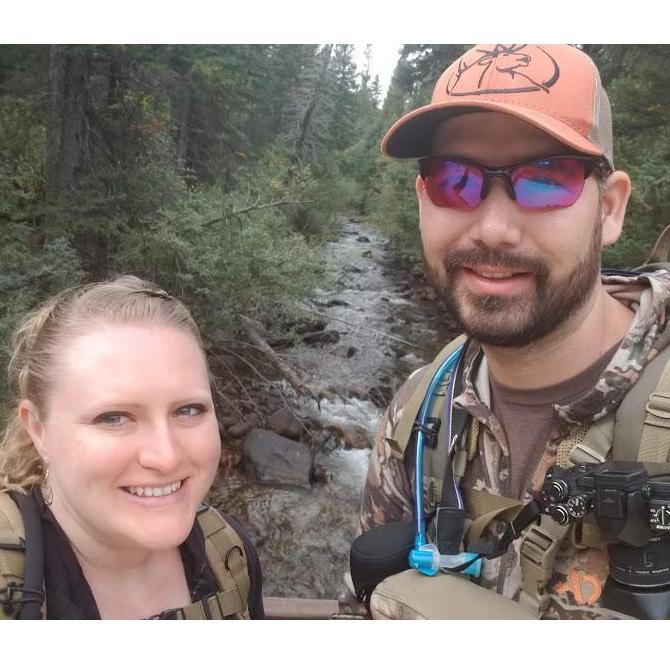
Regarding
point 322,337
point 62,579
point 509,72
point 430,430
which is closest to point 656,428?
point 430,430

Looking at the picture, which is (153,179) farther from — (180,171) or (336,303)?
(336,303)

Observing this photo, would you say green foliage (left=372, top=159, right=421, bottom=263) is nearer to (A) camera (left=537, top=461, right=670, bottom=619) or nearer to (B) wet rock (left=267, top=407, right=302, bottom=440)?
(B) wet rock (left=267, top=407, right=302, bottom=440)

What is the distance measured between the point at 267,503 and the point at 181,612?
345 cm


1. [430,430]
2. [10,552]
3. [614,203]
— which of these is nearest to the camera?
[10,552]

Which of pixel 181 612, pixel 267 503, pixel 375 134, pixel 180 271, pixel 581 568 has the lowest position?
pixel 267 503

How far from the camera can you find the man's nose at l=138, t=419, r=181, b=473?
35.7 inches

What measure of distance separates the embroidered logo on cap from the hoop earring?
113cm

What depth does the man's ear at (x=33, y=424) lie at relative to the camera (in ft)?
3.26

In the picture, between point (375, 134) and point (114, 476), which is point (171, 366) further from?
point (375, 134)

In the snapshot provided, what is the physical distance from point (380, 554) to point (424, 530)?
0.11 metres

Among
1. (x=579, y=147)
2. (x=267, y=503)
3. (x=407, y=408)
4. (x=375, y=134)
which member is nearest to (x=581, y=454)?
(x=407, y=408)

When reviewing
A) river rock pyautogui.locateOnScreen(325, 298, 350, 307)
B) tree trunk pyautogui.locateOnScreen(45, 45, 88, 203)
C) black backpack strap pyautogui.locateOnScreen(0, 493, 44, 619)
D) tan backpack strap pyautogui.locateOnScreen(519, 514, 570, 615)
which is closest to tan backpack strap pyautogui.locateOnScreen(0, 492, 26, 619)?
black backpack strap pyautogui.locateOnScreen(0, 493, 44, 619)

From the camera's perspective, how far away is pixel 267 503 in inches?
173

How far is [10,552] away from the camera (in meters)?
0.89
